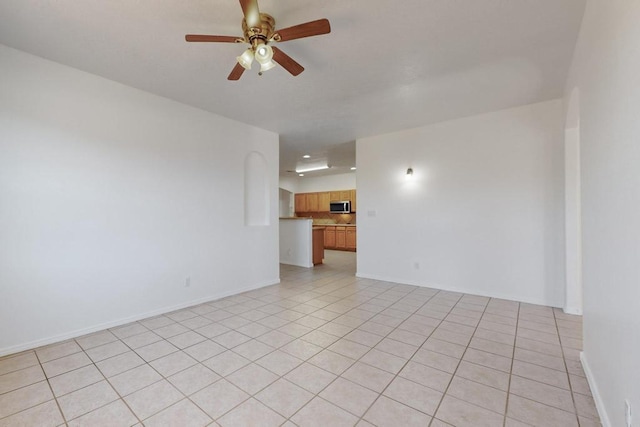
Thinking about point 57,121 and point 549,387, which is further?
point 57,121

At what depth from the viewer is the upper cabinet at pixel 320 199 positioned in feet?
30.3

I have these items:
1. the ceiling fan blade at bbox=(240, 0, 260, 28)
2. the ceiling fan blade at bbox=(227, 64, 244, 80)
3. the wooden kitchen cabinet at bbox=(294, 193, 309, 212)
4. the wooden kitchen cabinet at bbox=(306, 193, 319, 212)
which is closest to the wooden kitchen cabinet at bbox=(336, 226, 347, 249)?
the wooden kitchen cabinet at bbox=(306, 193, 319, 212)

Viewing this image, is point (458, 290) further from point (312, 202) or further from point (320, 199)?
point (312, 202)

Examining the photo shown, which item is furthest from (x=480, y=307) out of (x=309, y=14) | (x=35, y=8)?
(x=35, y=8)

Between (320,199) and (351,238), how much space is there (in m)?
2.03

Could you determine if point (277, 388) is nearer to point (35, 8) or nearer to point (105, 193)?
point (105, 193)

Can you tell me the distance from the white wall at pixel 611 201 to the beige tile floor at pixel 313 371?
456 mm

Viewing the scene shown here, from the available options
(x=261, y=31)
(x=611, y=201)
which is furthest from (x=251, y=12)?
(x=611, y=201)

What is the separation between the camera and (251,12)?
Answer: 163 cm

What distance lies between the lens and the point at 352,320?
306 cm

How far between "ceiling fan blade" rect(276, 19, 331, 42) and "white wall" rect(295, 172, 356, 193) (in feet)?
24.7

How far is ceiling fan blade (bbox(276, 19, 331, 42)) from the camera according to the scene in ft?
5.37

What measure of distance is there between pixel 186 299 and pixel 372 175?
3.60 meters

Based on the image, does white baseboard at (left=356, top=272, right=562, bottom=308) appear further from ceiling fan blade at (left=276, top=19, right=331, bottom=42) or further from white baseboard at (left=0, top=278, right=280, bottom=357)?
ceiling fan blade at (left=276, top=19, right=331, bottom=42)
